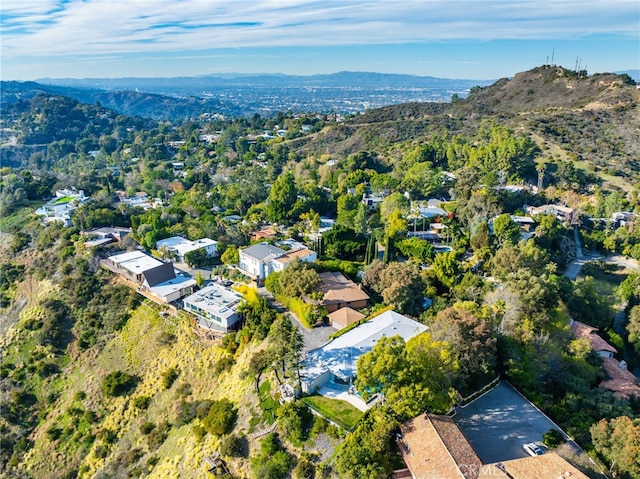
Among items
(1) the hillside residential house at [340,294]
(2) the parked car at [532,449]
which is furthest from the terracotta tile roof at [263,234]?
(2) the parked car at [532,449]

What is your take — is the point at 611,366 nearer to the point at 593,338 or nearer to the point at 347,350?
the point at 593,338

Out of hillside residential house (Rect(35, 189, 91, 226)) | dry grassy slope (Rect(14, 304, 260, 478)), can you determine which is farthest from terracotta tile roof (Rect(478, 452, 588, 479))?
hillside residential house (Rect(35, 189, 91, 226))

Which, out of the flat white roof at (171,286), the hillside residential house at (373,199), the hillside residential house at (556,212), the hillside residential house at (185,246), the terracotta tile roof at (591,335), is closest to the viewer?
the terracotta tile roof at (591,335)

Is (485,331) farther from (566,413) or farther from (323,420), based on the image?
(323,420)

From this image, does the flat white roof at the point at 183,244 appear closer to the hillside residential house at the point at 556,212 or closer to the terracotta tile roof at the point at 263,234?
the terracotta tile roof at the point at 263,234

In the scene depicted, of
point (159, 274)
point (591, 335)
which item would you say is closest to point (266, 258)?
point (159, 274)

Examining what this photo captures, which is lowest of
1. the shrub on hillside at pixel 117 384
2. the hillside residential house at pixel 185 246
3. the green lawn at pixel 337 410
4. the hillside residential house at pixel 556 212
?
the shrub on hillside at pixel 117 384

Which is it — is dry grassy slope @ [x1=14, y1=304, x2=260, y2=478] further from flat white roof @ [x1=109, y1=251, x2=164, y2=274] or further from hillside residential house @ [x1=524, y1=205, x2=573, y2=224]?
hillside residential house @ [x1=524, y1=205, x2=573, y2=224]

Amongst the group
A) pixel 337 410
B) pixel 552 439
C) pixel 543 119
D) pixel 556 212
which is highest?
pixel 543 119
